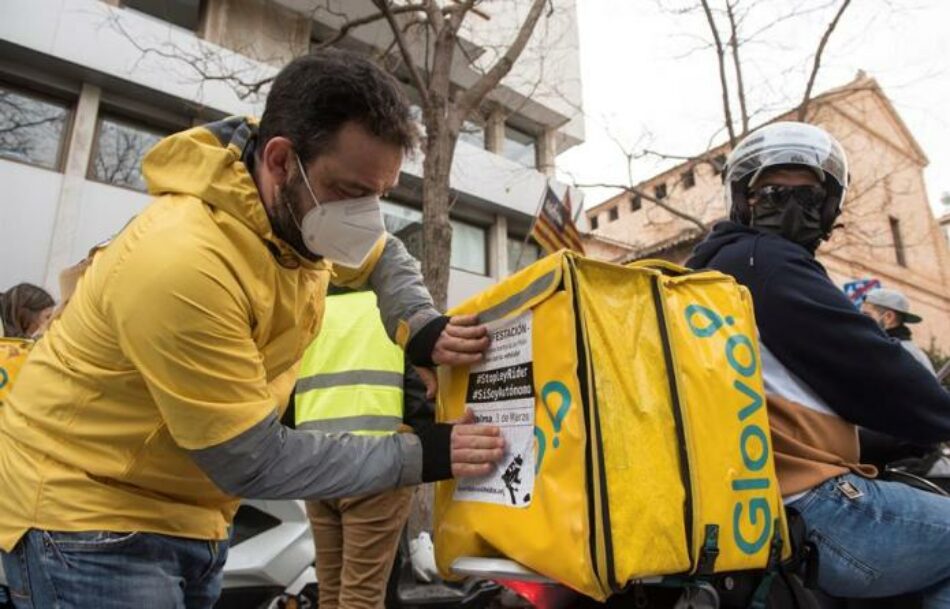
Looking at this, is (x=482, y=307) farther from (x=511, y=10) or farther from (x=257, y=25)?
(x=511, y=10)

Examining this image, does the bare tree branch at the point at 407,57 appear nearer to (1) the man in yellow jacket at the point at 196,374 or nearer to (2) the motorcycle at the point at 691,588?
(1) the man in yellow jacket at the point at 196,374

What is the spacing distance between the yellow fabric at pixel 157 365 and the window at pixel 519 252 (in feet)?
44.9

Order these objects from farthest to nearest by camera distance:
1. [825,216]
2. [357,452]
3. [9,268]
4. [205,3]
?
[205,3], [9,268], [825,216], [357,452]

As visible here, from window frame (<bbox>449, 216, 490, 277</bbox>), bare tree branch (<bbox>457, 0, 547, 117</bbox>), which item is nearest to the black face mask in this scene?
bare tree branch (<bbox>457, 0, 547, 117</bbox>)

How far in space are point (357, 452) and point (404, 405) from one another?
1566mm

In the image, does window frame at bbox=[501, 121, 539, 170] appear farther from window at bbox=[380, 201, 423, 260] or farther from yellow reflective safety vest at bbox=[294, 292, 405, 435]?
yellow reflective safety vest at bbox=[294, 292, 405, 435]

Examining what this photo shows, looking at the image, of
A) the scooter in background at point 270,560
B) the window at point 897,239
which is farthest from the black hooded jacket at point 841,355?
the window at point 897,239

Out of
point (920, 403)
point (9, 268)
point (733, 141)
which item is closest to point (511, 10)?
point (733, 141)

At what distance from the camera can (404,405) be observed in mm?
3000

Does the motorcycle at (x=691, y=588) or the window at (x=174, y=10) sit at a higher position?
the window at (x=174, y=10)

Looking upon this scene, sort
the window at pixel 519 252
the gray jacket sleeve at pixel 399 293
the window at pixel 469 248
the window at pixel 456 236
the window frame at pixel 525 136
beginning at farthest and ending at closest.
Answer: the window frame at pixel 525 136
the window at pixel 519 252
the window at pixel 469 248
the window at pixel 456 236
the gray jacket sleeve at pixel 399 293

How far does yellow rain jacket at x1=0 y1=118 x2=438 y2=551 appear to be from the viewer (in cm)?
128

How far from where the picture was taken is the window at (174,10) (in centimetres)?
1104

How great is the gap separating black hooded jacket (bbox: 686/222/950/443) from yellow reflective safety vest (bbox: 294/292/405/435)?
1671 millimetres
